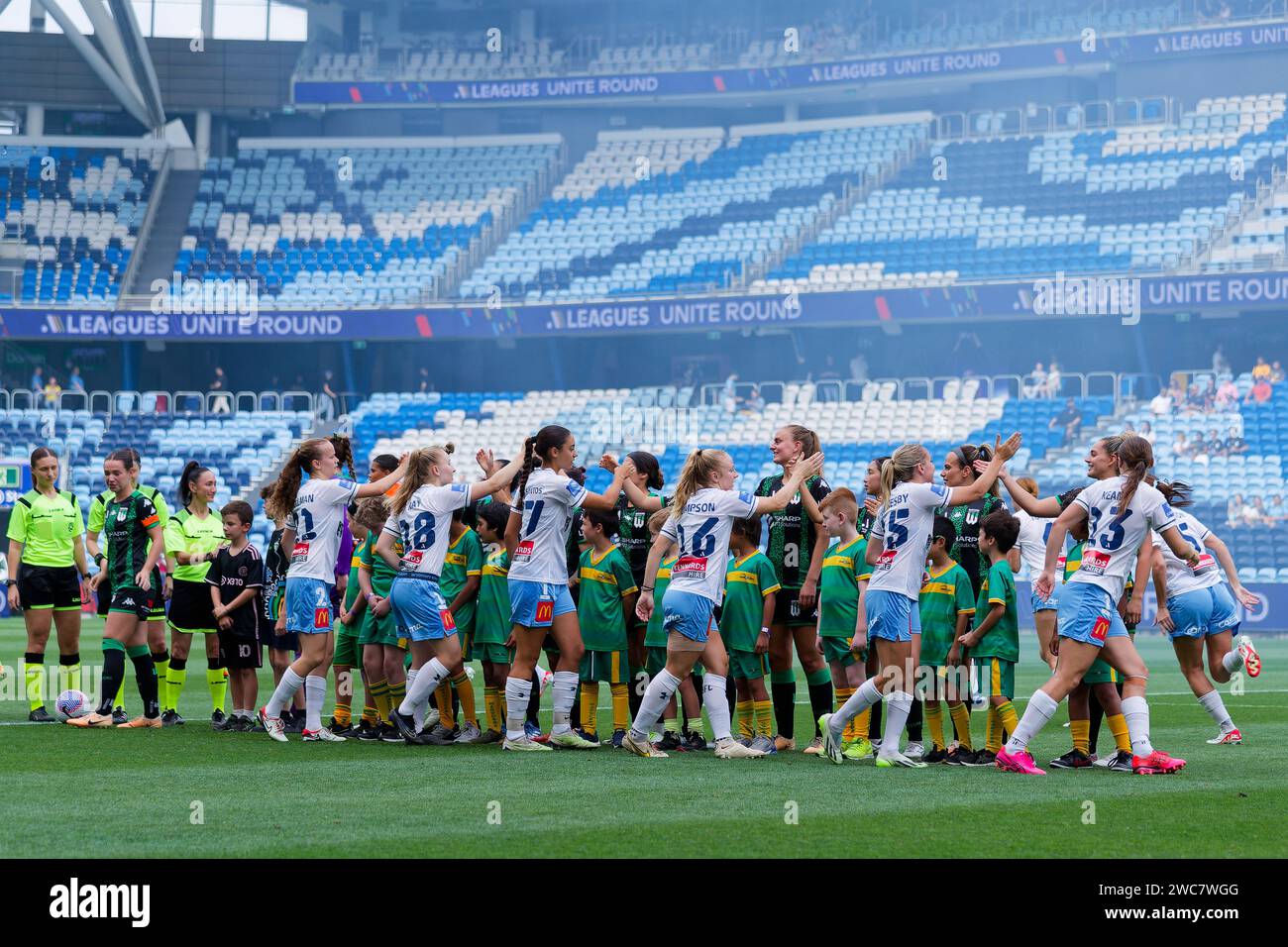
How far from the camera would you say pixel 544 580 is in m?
10.8

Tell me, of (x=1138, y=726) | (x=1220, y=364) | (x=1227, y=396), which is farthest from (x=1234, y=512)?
(x=1138, y=726)

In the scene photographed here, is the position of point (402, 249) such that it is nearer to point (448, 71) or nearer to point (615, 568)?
point (448, 71)

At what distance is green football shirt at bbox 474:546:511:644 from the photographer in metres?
11.6

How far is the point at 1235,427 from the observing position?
3350cm

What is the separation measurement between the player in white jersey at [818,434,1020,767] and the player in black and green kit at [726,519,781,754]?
84cm

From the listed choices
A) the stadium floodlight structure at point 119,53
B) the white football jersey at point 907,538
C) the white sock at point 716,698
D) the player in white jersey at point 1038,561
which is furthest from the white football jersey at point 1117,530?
the stadium floodlight structure at point 119,53

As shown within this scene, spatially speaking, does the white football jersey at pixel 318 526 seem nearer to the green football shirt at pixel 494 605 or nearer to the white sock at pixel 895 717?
the green football shirt at pixel 494 605

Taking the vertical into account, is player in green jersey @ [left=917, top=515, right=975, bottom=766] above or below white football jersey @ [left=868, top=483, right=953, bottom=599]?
below

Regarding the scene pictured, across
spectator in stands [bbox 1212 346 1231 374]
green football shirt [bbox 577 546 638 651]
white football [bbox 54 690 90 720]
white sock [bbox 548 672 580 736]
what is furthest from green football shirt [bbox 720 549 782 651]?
spectator in stands [bbox 1212 346 1231 374]

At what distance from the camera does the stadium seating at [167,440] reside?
38.2m

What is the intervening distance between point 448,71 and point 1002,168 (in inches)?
641

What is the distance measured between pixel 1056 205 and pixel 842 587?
101ft

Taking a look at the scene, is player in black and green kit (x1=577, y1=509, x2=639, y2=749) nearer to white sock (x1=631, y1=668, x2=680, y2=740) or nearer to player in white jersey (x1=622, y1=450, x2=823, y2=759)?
player in white jersey (x1=622, y1=450, x2=823, y2=759)

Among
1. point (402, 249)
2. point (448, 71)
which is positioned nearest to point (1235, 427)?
point (402, 249)
